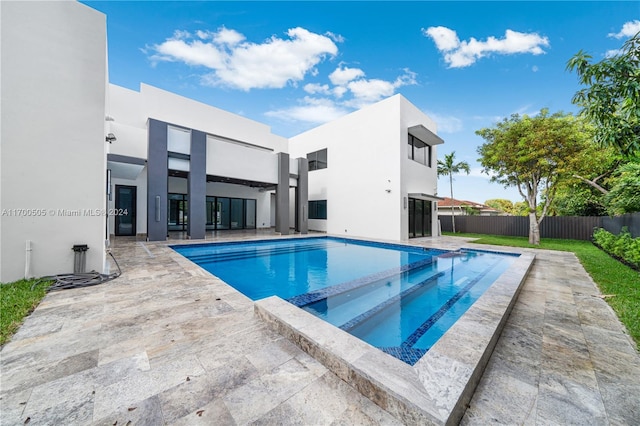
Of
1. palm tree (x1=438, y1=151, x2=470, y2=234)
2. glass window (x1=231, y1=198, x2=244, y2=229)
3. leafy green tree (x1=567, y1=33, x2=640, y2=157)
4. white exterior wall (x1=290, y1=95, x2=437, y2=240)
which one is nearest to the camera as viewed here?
leafy green tree (x1=567, y1=33, x2=640, y2=157)

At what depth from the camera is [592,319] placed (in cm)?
327

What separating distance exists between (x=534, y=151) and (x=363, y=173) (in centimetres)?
753

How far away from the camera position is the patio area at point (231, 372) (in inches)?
64.0

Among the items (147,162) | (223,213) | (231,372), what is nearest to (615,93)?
(231,372)

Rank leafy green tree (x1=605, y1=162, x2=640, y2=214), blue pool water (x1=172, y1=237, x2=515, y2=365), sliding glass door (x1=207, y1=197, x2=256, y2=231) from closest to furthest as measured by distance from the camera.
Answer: blue pool water (x1=172, y1=237, x2=515, y2=365) < leafy green tree (x1=605, y1=162, x2=640, y2=214) < sliding glass door (x1=207, y1=197, x2=256, y2=231)

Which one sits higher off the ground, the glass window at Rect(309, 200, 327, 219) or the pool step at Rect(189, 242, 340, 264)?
the glass window at Rect(309, 200, 327, 219)

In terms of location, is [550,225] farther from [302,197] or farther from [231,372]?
[231,372]

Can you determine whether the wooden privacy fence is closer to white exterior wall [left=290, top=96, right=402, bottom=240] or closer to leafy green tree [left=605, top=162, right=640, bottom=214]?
leafy green tree [left=605, top=162, right=640, bottom=214]

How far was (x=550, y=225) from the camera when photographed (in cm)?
1418

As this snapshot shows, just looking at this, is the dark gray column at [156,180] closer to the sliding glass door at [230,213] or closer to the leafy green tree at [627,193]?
the sliding glass door at [230,213]

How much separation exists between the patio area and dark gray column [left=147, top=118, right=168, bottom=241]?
7.13 metres

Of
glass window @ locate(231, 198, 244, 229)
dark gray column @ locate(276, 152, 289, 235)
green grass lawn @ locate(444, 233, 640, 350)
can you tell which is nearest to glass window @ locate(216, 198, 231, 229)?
glass window @ locate(231, 198, 244, 229)

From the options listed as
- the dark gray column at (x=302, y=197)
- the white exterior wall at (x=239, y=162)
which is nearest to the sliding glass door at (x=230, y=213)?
the white exterior wall at (x=239, y=162)

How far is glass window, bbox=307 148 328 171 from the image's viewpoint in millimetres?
16375
